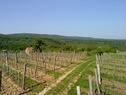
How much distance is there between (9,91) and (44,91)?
2.66 metres

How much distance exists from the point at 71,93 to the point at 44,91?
229 cm

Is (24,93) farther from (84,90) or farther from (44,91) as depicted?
(84,90)

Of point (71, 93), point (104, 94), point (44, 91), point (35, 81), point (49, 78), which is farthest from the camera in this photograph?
point (49, 78)

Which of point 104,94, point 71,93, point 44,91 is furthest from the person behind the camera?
point 44,91

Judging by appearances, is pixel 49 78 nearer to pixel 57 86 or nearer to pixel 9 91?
pixel 57 86

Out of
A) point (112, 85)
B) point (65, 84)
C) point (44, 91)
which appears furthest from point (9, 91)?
point (112, 85)

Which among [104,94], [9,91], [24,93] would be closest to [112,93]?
[104,94]

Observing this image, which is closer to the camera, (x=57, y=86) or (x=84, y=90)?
(x=84, y=90)

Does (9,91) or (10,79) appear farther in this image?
(10,79)

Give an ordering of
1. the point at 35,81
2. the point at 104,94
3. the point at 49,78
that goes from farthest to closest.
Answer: the point at 49,78 → the point at 35,81 → the point at 104,94

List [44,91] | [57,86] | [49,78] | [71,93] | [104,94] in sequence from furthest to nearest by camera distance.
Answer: [49,78] → [57,86] → [44,91] → [71,93] → [104,94]

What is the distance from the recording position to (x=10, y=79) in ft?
60.8

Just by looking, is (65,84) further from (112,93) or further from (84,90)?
(112,93)

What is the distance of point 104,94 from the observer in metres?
13.1
